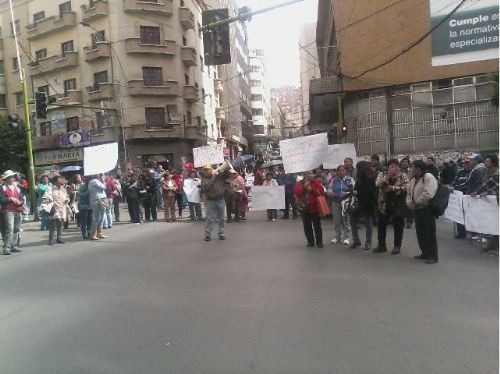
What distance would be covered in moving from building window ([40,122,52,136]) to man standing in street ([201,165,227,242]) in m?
34.5

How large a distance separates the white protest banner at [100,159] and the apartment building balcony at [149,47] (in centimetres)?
2667

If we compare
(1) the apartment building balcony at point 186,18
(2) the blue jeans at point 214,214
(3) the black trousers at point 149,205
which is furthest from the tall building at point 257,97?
(2) the blue jeans at point 214,214

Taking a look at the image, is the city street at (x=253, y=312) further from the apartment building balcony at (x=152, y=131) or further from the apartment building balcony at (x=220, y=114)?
the apartment building balcony at (x=220, y=114)

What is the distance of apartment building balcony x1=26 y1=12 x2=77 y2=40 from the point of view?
3881 centimetres

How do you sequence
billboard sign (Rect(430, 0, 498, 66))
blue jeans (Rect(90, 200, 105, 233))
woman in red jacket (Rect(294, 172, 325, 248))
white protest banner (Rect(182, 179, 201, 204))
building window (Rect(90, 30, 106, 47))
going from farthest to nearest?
building window (Rect(90, 30, 106, 47))
billboard sign (Rect(430, 0, 498, 66))
white protest banner (Rect(182, 179, 201, 204))
blue jeans (Rect(90, 200, 105, 233))
woman in red jacket (Rect(294, 172, 325, 248))

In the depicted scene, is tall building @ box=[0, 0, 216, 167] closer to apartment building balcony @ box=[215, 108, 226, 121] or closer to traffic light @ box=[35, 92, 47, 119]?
apartment building balcony @ box=[215, 108, 226, 121]

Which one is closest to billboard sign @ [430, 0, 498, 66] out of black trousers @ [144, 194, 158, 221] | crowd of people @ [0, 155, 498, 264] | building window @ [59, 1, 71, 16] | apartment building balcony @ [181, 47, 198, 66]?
crowd of people @ [0, 155, 498, 264]

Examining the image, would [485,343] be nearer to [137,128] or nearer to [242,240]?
[242,240]

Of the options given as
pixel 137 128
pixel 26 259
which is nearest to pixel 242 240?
pixel 26 259

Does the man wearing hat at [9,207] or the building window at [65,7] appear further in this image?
the building window at [65,7]

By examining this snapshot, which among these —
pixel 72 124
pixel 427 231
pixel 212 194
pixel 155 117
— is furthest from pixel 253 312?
pixel 72 124

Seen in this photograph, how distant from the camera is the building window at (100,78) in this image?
3809cm

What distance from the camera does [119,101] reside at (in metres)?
37.6

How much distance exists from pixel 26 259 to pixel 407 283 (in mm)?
7139
